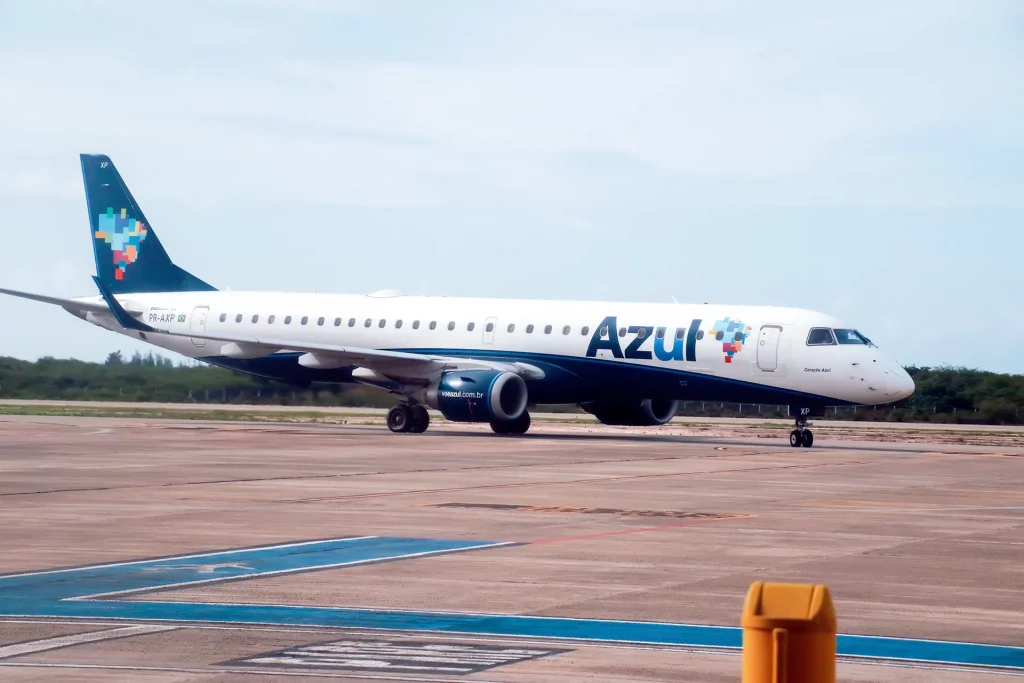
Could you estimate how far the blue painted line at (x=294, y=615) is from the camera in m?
9.28

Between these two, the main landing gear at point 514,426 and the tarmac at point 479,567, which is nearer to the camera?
the tarmac at point 479,567

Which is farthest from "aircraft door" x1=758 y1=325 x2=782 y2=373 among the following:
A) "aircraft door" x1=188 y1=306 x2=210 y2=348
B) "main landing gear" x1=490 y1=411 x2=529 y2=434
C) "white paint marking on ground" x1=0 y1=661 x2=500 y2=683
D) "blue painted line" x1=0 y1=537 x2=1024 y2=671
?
"white paint marking on ground" x1=0 y1=661 x2=500 y2=683

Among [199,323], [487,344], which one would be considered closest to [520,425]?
[487,344]

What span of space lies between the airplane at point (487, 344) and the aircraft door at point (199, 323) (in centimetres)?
4

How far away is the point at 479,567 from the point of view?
1268 cm

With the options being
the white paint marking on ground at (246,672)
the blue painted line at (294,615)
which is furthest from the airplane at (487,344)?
the white paint marking on ground at (246,672)

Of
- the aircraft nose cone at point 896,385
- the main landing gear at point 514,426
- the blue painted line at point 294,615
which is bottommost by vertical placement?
the blue painted line at point 294,615

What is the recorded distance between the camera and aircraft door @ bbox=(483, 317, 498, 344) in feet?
128

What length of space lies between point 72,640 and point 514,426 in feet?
101

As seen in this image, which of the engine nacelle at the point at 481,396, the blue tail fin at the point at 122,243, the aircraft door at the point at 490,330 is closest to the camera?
the engine nacelle at the point at 481,396

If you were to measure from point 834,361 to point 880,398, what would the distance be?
4.44 ft

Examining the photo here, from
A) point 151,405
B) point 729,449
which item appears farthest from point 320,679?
point 151,405

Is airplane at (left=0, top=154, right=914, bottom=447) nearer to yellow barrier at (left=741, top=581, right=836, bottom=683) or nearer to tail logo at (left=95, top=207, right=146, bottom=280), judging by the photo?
tail logo at (left=95, top=207, right=146, bottom=280)

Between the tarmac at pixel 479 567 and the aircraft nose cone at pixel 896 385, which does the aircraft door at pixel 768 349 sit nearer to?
the aircraft nose cone at pixel 896 385
